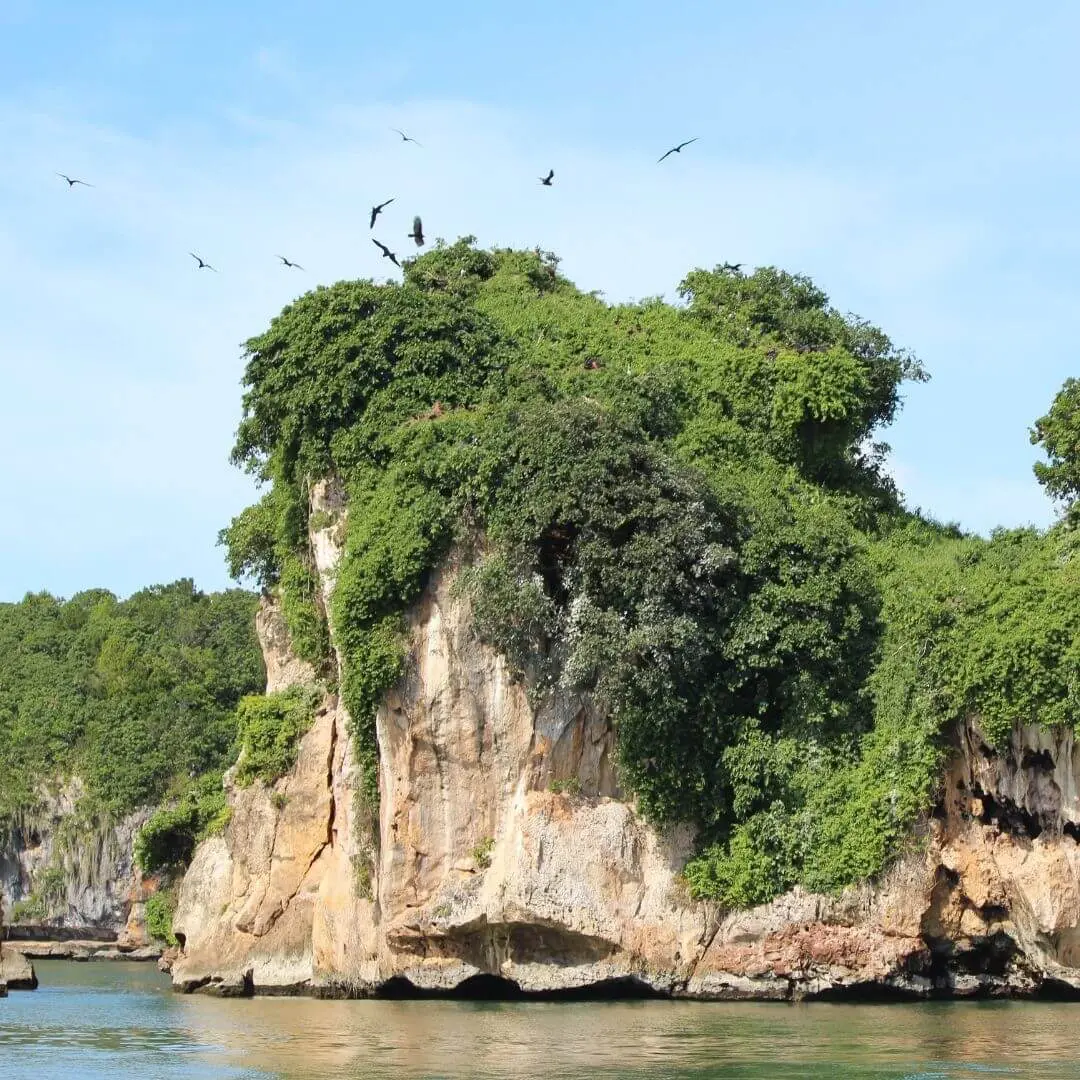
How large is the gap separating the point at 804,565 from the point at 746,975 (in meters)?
6.59

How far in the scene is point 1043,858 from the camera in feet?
86.2

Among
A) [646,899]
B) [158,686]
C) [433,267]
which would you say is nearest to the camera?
[646,899]

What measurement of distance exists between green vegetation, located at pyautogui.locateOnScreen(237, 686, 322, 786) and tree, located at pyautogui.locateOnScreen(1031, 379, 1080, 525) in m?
14.4

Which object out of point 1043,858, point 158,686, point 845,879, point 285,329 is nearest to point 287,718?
point 285,329

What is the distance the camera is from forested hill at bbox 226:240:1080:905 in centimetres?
2712

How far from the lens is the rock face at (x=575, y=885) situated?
26422 mm

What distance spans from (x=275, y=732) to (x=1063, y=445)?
15.8m

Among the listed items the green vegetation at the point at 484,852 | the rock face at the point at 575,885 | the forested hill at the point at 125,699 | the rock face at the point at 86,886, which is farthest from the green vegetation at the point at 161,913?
the rock face at the point at 86,886

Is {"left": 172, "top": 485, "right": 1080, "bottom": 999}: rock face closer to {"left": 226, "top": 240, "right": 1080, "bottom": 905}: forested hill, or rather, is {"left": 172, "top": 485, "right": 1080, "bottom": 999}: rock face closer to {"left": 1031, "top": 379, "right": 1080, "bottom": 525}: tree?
{"left": 226, "top": 240, "right": 1080, "bottom": 905}: forested hill

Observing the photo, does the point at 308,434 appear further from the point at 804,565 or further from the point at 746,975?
the point at 746,975

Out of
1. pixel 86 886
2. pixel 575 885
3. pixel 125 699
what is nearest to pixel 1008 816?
pixel 575 885

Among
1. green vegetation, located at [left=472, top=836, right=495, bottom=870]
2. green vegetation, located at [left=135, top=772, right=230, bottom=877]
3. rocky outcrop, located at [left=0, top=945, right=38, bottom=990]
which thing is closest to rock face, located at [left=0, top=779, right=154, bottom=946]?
green vegetation, located at [left=135, top=772, right=230, bottom=877]

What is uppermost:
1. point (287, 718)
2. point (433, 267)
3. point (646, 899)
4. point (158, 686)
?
point (433, 267)

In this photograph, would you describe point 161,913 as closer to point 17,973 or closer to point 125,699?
point 17,973
